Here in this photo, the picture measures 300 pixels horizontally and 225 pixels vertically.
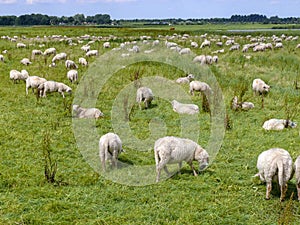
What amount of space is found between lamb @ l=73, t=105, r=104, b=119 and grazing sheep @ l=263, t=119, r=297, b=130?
5.65 meters

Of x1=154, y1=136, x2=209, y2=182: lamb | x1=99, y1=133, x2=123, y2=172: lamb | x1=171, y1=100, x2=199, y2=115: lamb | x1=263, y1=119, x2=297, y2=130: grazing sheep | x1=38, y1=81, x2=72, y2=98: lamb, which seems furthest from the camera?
x1=38, y1=81, x2=72, y2=98: lamb

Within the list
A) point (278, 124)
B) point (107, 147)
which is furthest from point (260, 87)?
point (107, 147)

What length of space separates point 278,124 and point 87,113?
6438mm

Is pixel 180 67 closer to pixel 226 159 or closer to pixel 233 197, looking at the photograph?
pixel 226 159

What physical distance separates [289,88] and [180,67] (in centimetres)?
680

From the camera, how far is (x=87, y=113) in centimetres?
1321

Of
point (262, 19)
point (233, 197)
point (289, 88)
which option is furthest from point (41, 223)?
point (262, 19)

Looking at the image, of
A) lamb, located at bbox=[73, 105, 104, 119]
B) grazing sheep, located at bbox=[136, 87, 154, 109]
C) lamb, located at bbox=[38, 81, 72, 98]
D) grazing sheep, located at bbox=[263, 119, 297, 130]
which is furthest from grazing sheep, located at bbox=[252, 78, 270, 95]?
lamb, located at bbox=[38, 81, 72, 98]

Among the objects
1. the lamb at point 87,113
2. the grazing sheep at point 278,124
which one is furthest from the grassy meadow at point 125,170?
the lamb at point 87,113

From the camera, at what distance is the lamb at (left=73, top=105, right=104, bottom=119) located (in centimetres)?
1312

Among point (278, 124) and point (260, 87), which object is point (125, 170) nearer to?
point (278, 124)

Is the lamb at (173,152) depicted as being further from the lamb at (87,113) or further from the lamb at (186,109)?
the lamb at (87,113)

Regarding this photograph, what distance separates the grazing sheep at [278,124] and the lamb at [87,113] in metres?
5.65

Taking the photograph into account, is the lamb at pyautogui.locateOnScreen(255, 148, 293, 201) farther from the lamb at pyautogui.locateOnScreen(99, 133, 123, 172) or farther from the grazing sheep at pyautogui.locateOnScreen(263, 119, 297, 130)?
the grazing sheep at pyautogui.locateOnScreen(263, 119, 297, 130)
